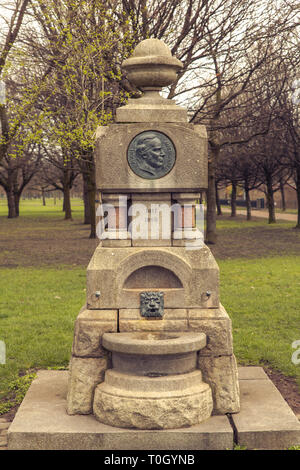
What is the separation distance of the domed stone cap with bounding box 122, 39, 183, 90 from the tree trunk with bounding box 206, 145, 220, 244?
517 inches

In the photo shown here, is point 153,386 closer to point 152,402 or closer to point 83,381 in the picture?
point 152,402

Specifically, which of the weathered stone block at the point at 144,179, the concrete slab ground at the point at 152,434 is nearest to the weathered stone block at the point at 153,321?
the concrete slab ground at the point at 152,434

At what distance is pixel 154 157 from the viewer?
5711mm

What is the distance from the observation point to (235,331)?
8789mm

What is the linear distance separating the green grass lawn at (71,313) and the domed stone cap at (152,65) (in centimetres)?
366

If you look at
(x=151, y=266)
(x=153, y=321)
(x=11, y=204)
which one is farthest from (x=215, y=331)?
(x=11, y=204)

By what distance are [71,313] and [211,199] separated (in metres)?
11.1

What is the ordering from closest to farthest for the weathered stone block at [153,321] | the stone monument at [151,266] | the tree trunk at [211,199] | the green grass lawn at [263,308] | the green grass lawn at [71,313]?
the stone monument at [151,266] < the weathered stone block at [153,321] < the green grass lawn at [71,313] < the green grass lawn at [263,308] < the tree trunk at [211,199]

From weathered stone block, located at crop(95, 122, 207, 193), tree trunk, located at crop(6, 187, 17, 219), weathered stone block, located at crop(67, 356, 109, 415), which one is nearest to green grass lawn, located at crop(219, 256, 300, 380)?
weathered stone block, located at crop(67, 356, 109, 415)

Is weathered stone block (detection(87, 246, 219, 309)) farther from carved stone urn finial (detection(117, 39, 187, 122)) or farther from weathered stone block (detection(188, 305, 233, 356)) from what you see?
carved stone urn finial (detection(117, 39, 187, 122))

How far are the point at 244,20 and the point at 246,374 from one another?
11891mm

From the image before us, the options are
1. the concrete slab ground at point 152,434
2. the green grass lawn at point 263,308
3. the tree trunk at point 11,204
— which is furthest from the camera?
the tree trunk at point 11,204

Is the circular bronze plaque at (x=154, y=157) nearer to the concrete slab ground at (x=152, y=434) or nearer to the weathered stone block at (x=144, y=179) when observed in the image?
the weathered stone block at (x=144, y=179)

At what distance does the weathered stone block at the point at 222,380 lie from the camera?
550 cm
